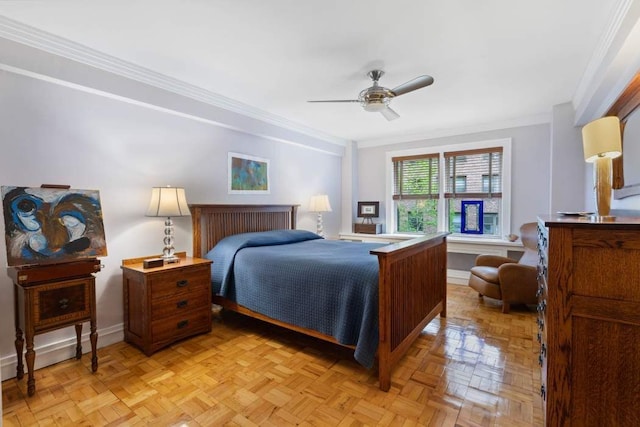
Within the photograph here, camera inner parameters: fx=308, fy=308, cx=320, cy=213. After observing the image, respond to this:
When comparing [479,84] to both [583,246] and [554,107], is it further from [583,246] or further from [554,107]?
[583,246]

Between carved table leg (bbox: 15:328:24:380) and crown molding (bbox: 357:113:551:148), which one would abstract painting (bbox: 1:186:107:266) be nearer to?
carved table leg (bbox: 15:328:24:380)

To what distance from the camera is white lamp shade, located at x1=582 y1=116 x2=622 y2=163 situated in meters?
1.53

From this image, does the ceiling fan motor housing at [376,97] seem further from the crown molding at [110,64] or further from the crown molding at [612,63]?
the crown molding at [110,64]

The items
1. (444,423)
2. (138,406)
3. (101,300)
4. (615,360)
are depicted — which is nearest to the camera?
(615,360)

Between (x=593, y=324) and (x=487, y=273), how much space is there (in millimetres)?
2495

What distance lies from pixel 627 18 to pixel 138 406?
3.58 m

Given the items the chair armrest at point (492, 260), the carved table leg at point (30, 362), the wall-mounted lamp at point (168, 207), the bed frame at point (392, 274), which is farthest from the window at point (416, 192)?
the carved table leg at point (30, 362)

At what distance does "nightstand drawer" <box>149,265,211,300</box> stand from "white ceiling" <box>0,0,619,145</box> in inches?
69.8

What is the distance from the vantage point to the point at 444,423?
166 cm

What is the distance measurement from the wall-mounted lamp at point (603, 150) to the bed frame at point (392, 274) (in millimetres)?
1097

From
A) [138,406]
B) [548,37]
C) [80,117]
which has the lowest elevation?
[138,406]

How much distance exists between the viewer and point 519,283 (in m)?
3.26

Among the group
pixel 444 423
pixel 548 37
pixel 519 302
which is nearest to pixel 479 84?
pixel 548 37

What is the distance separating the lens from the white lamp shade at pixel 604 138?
5.03 ft
